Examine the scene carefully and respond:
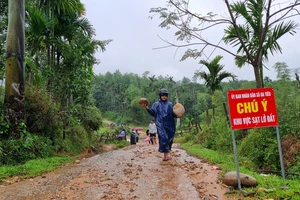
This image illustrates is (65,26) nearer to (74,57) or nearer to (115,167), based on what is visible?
(74,57)

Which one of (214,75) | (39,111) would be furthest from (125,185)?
(214,75)

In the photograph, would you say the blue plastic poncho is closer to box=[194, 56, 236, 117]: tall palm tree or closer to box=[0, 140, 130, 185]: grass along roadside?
box=[0, 140, 130, 185]: grass along roadside

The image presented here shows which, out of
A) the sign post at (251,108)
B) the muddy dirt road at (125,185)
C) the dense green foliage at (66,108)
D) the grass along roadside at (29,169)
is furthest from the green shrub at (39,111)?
the sign post at (251,108)

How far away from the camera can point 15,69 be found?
7.17 meters

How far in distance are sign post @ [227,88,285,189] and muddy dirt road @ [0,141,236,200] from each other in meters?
1.03

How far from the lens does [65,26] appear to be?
38.2ft

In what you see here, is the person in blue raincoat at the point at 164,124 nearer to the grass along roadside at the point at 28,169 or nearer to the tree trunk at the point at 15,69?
the grass along roadside at the point at 28,169

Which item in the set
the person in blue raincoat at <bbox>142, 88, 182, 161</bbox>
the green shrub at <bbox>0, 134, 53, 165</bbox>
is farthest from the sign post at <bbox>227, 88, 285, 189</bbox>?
the green shrub at <bbox>0, 134, 53, 165</bbox>

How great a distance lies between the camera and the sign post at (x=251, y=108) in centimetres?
412

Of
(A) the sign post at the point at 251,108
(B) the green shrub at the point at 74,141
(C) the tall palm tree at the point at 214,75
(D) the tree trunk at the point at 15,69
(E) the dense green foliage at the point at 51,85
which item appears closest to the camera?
(A) the sign post at the point at 251,108

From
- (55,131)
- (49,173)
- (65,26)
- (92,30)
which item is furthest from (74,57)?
(49,173)

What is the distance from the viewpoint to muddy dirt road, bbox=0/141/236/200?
3.80 meters

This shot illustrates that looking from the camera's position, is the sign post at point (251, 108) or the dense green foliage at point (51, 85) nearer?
the sign post at point (251, 108)

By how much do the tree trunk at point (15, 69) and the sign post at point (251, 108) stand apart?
5560 mm
